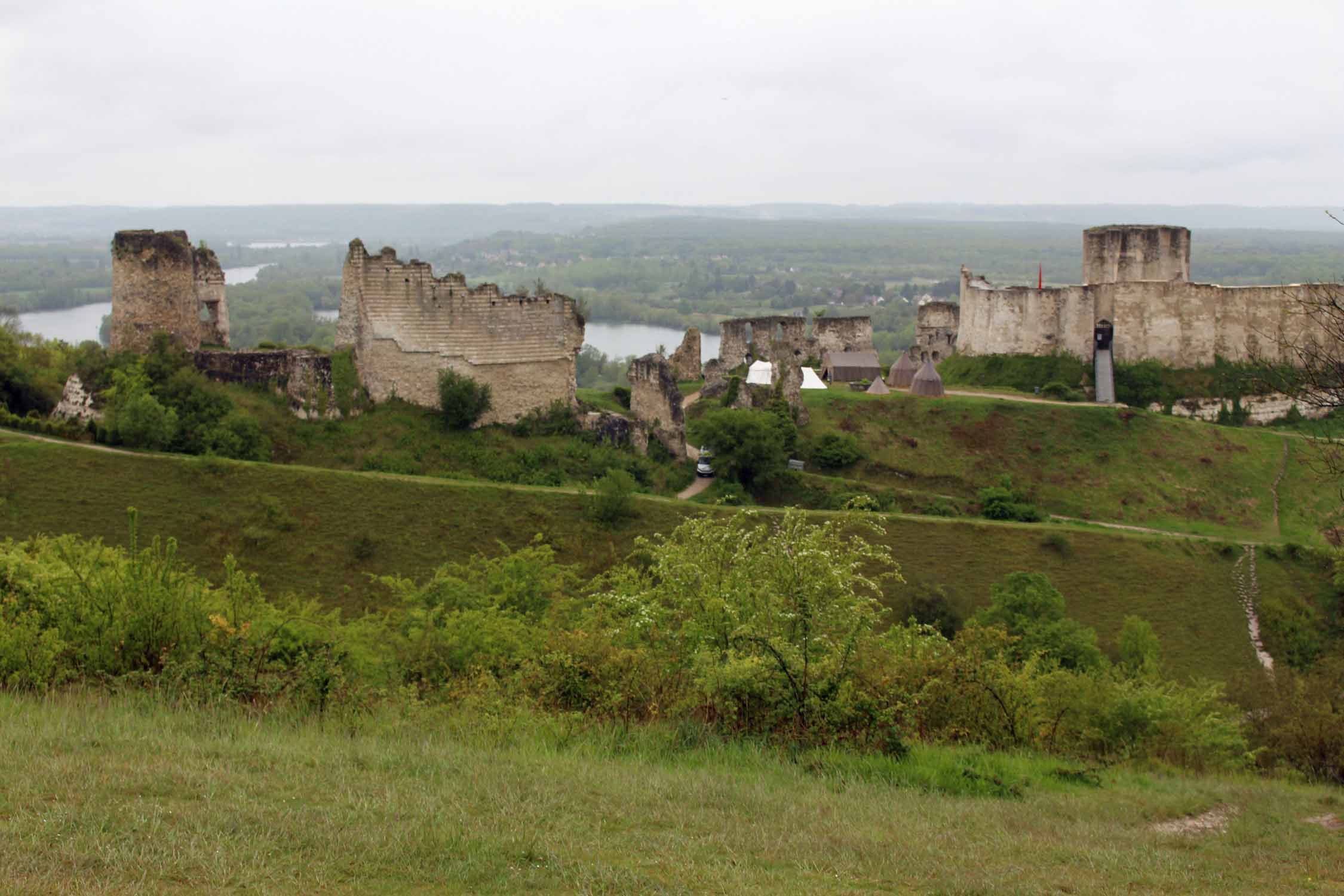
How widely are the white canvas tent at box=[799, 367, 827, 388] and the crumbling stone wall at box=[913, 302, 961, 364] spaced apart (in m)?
7.71

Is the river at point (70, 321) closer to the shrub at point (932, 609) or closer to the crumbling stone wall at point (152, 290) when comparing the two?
the crumbling stone wall at point (152, 290)

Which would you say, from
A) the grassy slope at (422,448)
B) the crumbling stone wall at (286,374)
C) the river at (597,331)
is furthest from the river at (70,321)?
the grassy slope at (422,448)

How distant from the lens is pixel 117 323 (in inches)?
1171

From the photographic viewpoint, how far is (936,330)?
50688 millimetres

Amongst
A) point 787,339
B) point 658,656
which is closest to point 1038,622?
point 658,656

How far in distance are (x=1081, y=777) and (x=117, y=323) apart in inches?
1009

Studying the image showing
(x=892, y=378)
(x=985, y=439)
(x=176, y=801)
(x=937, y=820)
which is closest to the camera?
(x=176, y=801)

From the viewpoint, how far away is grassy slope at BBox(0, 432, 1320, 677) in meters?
24.2

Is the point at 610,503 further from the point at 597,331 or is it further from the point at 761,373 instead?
the point at 597,331

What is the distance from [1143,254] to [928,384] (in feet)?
40.6

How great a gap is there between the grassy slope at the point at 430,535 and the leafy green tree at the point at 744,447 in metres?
4.57

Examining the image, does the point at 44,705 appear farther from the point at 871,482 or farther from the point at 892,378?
the point at 892,378

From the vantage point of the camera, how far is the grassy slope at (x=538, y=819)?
7730 mm

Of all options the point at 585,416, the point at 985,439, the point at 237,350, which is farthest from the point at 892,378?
the point at 237,350
